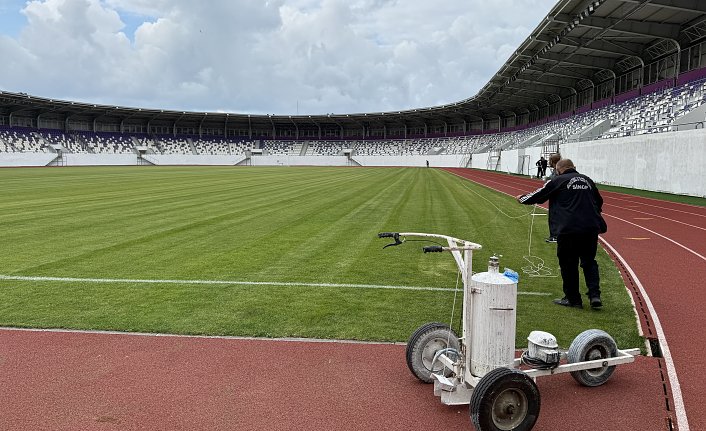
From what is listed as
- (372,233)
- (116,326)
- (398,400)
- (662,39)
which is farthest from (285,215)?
(662,39)

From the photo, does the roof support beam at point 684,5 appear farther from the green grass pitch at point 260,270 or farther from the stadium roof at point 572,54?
A: the green grass pitch at point 260,270

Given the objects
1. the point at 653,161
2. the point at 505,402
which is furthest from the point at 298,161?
the point at 505,402

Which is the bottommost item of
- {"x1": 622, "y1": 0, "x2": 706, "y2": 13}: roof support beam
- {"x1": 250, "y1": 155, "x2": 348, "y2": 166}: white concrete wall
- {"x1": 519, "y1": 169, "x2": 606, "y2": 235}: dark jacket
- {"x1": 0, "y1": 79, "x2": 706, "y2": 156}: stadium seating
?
{"x1": 519, "y1": 169, "x2": 606, "y2": 235}: dark jacket

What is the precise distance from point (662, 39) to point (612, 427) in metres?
43.6

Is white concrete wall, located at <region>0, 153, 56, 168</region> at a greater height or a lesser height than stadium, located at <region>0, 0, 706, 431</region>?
greater

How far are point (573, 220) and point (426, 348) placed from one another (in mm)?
3126

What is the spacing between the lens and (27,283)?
777cm

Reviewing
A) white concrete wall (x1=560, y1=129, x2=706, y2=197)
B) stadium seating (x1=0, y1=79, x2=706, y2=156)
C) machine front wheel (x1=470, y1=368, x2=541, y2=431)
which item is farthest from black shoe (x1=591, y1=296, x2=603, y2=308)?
stadium seating (x1=0, y1=79, x2=706, y2=156)

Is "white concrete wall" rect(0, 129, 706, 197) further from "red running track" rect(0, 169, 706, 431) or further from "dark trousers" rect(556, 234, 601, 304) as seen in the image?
"red running track" rect(0, 169, 706, 431)

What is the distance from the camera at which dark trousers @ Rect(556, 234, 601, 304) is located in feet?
21.4

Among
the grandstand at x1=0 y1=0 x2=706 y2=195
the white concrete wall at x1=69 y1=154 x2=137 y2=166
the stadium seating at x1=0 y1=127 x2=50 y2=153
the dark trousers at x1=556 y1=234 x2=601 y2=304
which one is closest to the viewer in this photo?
the dark trousers at x1=556 y1=234 x2=601 y2=304

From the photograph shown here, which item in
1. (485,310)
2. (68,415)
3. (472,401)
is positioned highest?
(485,310)

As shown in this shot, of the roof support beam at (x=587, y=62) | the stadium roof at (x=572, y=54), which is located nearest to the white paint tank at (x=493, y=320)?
the stadium roof at (x=572, y=54)

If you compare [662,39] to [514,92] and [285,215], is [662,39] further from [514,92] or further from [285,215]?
[285,215]
